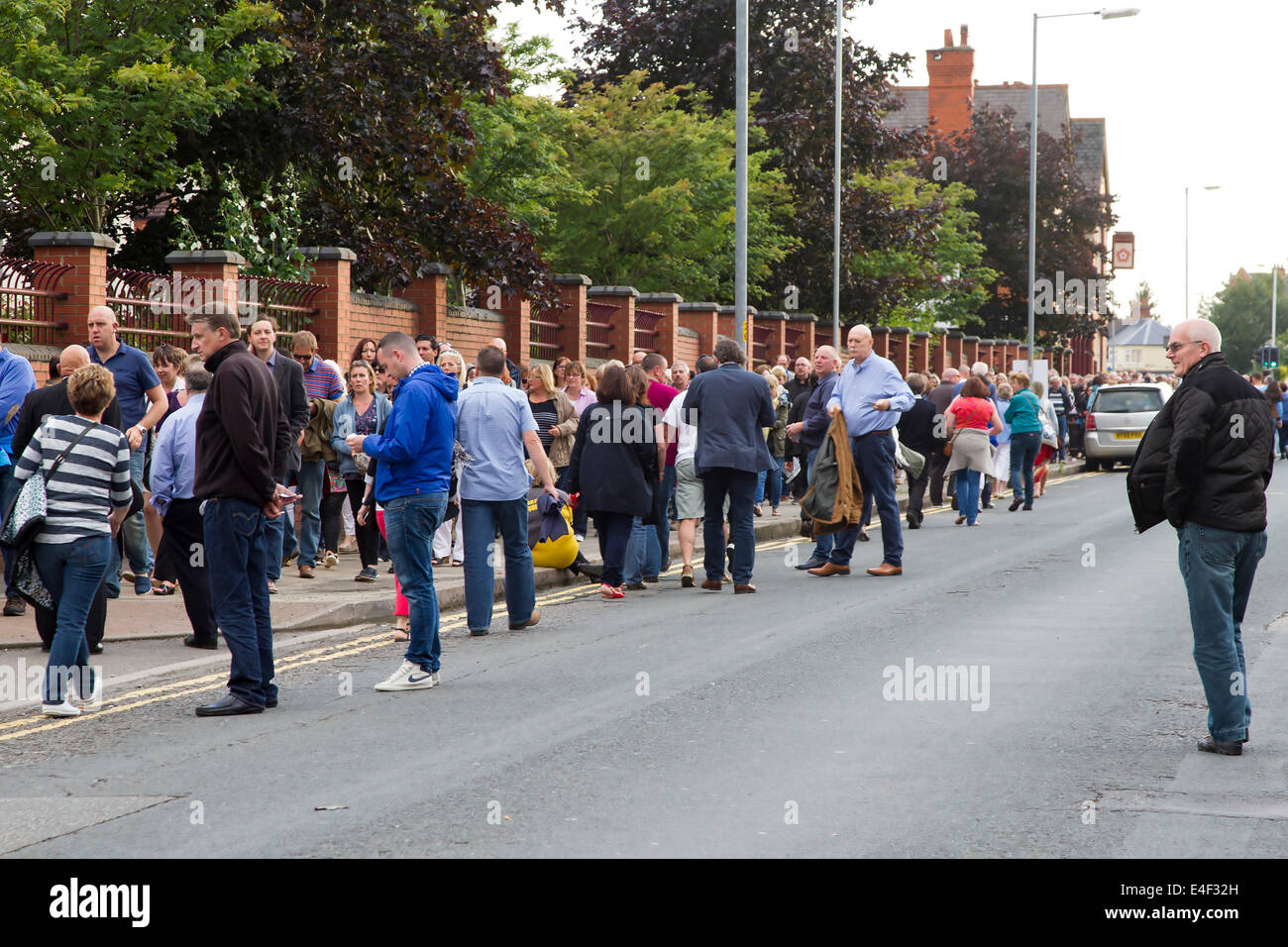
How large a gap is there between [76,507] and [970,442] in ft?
43.6

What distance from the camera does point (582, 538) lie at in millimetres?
17203

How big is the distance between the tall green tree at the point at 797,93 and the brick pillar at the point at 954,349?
9.24m

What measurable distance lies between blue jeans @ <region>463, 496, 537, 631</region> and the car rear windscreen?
24764 millimetres

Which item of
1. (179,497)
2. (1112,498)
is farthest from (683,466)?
(1112,498)

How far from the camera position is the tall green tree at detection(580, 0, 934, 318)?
38.0m

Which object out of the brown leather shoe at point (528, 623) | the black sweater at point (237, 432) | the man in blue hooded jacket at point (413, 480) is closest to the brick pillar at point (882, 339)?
the brown leather shoe at point (528, 623)

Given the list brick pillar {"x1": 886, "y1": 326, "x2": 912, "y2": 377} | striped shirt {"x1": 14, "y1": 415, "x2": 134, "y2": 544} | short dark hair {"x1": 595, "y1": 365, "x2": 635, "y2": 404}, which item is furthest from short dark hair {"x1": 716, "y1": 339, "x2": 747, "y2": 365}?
brick pillar {"x1": 886, "y1": 326, "x2": 912, "y2": 377}

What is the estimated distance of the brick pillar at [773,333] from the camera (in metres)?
33.1

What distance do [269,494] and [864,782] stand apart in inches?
130

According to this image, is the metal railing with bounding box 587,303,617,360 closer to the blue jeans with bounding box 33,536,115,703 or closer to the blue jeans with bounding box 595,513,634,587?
the blue jeans with bounding box 595,513,634,587

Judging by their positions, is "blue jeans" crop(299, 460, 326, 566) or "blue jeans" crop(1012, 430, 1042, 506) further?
"blue jeans" crop(1012, 430, 1042, 506)

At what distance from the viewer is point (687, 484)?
13633 mm

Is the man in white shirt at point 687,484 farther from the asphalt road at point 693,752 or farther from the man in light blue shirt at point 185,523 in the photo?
the man in light blue shirt at point 185,523
